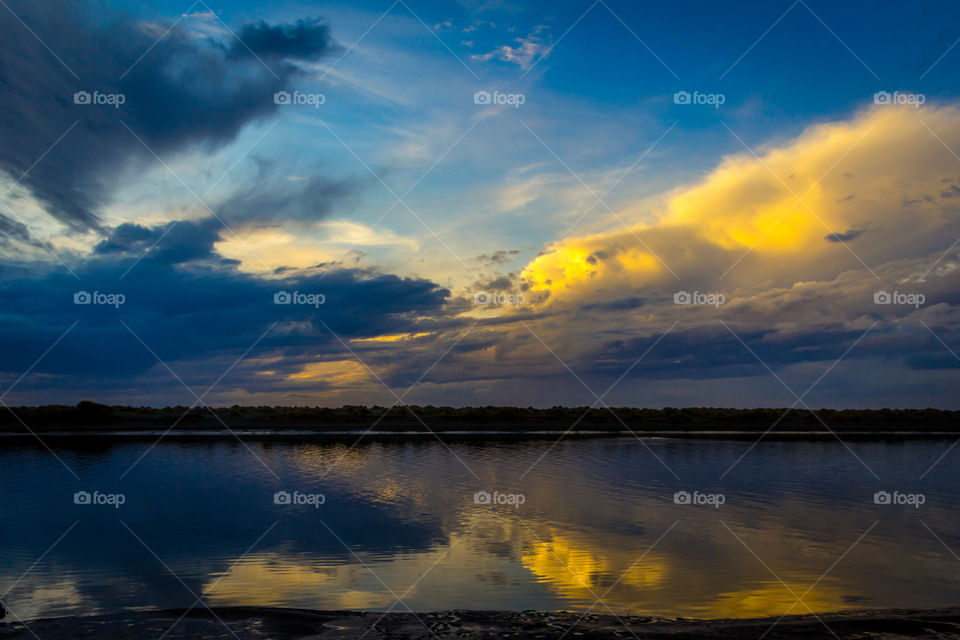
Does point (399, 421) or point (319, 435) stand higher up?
point (399, 421)

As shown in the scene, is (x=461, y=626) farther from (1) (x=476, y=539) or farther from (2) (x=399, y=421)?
(2) (x=399, y=421)

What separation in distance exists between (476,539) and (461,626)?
8344 millimetres

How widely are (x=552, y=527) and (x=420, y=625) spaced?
1054 cm

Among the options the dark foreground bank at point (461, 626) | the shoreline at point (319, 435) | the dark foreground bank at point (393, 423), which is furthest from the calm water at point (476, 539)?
the dark foreground bank at point (393, 423)

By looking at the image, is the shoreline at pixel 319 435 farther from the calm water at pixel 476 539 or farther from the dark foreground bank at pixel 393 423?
the calm water at pixel 476 539

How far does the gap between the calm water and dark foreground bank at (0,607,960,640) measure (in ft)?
3.79

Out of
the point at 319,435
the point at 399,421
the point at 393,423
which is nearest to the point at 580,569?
the point at 319,435

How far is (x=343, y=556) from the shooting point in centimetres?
1778

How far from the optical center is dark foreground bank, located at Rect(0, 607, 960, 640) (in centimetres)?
1120

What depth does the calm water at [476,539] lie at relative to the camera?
14461 mm

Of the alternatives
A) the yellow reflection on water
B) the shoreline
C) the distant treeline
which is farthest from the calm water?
the distant treeline

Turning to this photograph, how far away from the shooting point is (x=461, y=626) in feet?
38.3

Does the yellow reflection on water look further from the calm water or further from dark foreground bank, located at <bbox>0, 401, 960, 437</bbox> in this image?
dark foreground bank, located at <bbox>0, 401, 960, 437</bbox>

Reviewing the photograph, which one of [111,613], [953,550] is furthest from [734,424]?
[111,613]
